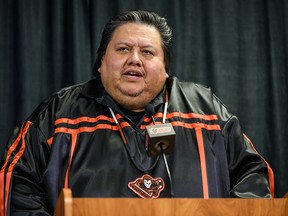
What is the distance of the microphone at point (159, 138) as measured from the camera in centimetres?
197

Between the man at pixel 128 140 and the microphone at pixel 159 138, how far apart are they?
0.24 meters

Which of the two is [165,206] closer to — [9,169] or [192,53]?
[9,169]

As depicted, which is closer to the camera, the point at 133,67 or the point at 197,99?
the point at 133,67

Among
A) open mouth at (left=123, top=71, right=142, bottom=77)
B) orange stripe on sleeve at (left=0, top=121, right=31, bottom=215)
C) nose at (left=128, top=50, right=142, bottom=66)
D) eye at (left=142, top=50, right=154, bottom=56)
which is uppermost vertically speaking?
eye at (left=142, top=50, right=154, bottom=56)

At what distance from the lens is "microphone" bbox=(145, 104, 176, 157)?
6.48 ft

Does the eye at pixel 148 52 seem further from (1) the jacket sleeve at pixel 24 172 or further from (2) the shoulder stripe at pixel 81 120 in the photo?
(1) the jacket sleeve at pixel 24 172

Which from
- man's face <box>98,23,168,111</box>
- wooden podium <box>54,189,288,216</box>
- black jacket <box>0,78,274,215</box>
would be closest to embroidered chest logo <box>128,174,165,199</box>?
black jacket <box>0,78,274,215</box>

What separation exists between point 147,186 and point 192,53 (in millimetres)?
1300

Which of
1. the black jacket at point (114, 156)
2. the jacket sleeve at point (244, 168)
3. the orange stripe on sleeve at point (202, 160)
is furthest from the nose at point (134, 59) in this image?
the jacket sleeve at point (244, 168)

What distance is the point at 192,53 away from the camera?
11.1 ft

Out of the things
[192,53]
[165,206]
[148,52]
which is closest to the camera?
[165,206]

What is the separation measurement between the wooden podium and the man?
620 millimetres

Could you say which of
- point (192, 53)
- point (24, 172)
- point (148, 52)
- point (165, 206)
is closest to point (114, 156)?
point (24, 172)

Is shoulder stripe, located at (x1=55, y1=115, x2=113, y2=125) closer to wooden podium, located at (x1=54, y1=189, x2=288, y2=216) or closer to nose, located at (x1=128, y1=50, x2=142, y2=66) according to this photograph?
nose, located at (x1=128, y1=50, x2=142, y2=66)
